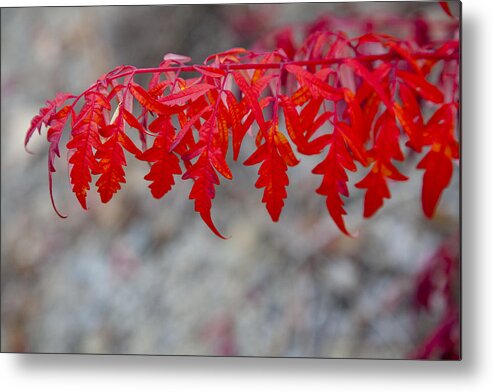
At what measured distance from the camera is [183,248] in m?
1.19

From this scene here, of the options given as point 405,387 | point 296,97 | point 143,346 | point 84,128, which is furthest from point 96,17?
point 405,387

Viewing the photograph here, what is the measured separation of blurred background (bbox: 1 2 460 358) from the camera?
1.13m

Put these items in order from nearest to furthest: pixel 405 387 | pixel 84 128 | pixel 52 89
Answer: pixel 84 128 → pixel 405 387 → pixel 52 89

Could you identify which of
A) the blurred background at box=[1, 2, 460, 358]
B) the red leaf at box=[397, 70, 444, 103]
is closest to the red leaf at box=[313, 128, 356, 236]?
the red leaf at box=[397, 70, 444, 103]

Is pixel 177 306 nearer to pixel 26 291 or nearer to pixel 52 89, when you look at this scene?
pixel 26 291

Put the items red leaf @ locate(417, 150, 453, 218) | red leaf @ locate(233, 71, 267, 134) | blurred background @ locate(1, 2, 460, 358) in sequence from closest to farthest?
red leaf @ locate(233, 71, 267, 134), red leaf @ locate(417, 150, 453, 218), blurred background @ locate(1, 2, 460, 358)

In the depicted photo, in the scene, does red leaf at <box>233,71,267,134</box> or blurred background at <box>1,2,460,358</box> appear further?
blurred background at <box>1,2,460,358</box>

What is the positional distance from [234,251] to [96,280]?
0.24 m

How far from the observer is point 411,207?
1.15m

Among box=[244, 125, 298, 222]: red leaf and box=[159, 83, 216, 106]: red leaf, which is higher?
box=[159, 83, 216, 106]: red leaf

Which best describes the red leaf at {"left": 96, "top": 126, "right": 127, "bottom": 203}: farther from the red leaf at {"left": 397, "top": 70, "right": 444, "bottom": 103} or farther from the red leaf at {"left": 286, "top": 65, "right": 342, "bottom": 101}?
the red leaf at {"left": 397, "top": 70, "right": 444, "bottom": 103}

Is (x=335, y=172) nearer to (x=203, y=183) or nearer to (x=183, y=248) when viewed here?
(x=203, y=183)

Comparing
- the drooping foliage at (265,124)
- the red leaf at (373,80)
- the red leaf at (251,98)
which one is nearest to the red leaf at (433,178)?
the drooping foliage at (265,124)

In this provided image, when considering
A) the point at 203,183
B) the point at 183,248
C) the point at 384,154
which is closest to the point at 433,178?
the point at 384,154
